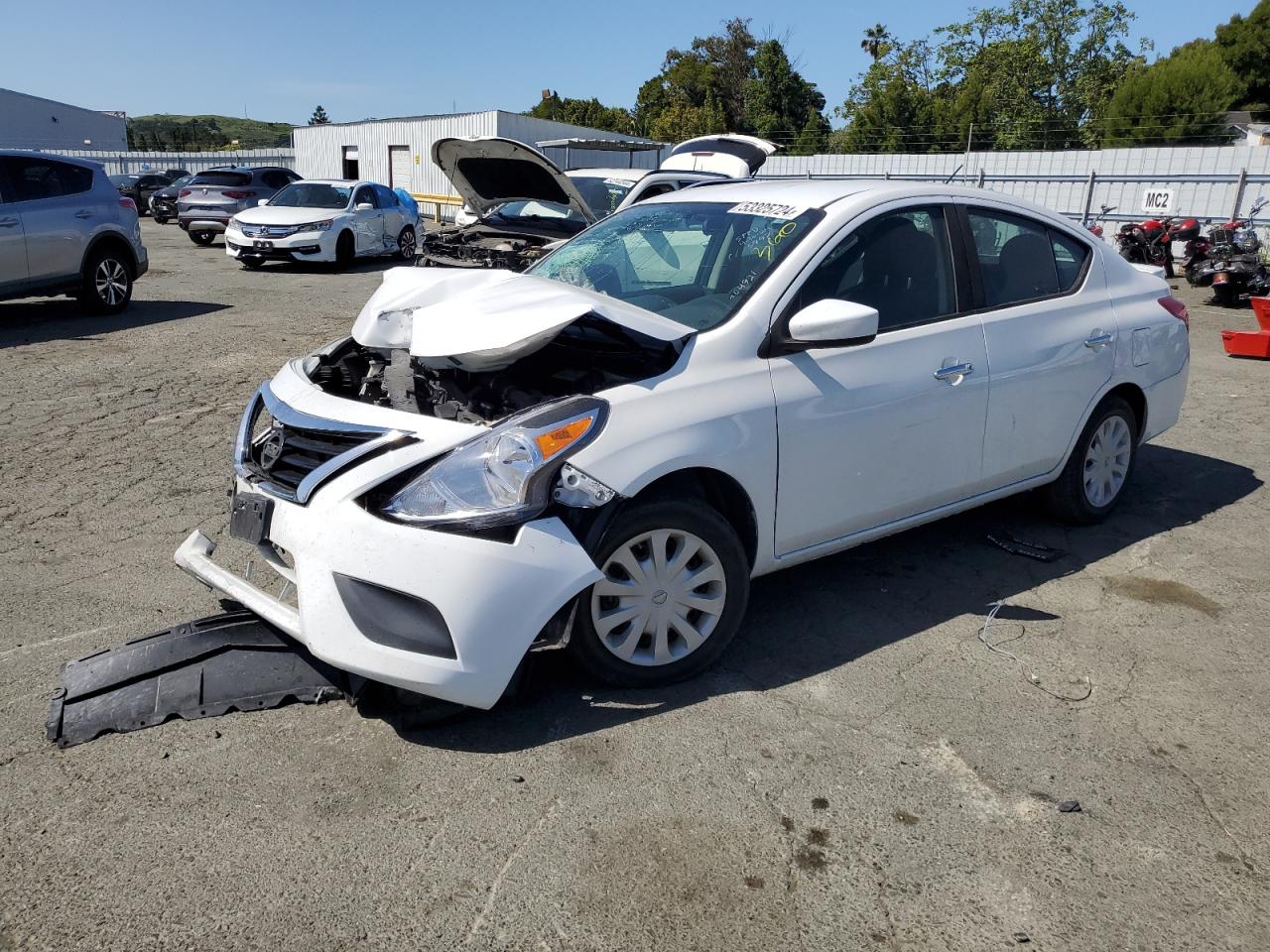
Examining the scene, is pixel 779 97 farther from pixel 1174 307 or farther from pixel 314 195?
pixel 1174 307

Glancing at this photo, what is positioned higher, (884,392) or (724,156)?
(724,156)

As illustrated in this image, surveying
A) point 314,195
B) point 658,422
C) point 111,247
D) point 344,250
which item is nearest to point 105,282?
point 111,247

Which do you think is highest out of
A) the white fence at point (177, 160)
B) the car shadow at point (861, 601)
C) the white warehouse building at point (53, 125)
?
the white warehouse building at point (53, 125)

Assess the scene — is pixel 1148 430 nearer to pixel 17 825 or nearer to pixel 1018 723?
pixel 1018 723

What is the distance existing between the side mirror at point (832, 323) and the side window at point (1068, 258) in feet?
5.77

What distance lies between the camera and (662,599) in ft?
11.1

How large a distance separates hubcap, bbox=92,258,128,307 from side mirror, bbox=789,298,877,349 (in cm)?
1046

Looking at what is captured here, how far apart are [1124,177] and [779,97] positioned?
3945cm

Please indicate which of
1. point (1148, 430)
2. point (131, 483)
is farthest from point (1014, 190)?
point (131, 483)

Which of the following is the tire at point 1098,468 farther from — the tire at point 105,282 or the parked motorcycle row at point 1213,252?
the tire at point 105,282

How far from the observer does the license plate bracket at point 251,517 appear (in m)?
3.25

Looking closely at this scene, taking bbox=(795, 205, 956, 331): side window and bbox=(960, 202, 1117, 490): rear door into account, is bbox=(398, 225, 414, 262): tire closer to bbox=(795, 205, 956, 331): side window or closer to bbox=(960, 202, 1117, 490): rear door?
bbox=(960, 202, 1117, 490): rear door

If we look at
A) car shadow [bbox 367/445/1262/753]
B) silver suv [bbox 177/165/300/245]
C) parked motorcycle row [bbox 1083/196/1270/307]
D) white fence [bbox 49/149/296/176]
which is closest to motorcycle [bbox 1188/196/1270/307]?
parked motorcycle row [bbox 1083/196/1270/307]

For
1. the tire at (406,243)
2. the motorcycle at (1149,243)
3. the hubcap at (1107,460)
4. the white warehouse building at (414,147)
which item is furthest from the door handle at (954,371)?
the white warehouse building at (414,147)
